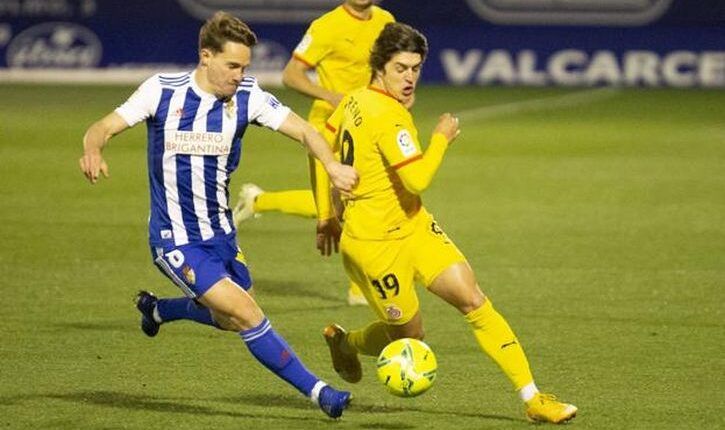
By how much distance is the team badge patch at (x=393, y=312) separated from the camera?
7875mm

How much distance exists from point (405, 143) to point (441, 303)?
12.2 feet

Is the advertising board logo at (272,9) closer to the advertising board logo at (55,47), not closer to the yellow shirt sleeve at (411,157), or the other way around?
the advertising board logo at (55,47)

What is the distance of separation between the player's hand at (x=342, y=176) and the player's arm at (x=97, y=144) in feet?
3.26

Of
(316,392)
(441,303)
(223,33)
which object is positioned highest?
(223,33)

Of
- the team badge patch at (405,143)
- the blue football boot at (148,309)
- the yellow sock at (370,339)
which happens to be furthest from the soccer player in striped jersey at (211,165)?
the blue football boot at (148,309)

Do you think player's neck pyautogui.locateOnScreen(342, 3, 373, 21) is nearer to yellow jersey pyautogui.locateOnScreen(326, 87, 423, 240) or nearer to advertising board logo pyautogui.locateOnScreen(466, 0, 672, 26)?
yellow jersey pyautogui.locateOnScreen(326, 87, 423, 240)

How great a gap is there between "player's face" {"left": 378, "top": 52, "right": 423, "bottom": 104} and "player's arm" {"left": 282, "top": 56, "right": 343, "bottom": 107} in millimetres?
3125

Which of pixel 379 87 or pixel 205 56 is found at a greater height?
pixel 205 56

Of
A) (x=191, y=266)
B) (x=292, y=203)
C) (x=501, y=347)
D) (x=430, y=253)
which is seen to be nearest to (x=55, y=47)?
(x=292, y=203)

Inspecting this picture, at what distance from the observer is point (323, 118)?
11469 mm

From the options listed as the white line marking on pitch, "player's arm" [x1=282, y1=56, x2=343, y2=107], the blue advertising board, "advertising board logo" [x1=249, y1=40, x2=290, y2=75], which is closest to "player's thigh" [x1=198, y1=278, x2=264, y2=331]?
"player's arm" [x1=282, y1=56, x2=343, y2=107]

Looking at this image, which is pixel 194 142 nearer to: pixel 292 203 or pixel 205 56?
pixel 205 56

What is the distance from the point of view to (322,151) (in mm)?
7660

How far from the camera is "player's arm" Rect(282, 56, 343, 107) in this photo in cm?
1105
